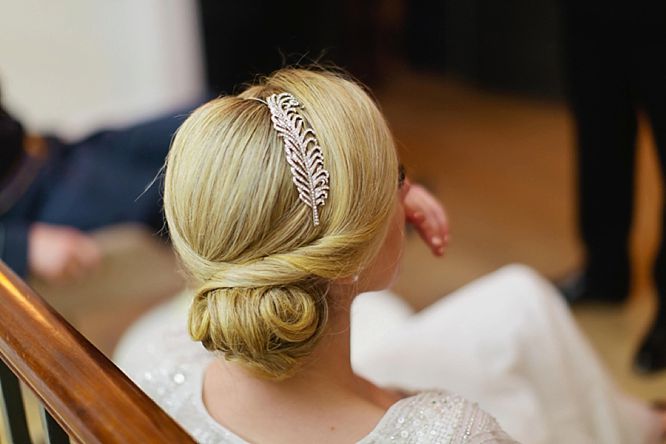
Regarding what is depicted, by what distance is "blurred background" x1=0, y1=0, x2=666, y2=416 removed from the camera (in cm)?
261

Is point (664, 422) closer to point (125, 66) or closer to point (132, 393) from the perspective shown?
point (132, 393)

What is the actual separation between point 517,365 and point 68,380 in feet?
2.91

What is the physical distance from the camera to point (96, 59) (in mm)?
3484

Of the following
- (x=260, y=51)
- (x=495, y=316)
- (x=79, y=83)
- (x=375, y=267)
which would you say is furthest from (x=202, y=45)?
(x=375, y=267)

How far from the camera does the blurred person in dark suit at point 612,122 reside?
1897mm

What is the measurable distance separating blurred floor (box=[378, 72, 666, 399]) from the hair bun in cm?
139

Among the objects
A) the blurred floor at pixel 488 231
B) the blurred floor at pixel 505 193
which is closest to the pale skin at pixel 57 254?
the blurred floor at pixel 488 231

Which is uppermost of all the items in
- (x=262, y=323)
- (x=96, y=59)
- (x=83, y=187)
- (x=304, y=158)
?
(x=304, y=158)

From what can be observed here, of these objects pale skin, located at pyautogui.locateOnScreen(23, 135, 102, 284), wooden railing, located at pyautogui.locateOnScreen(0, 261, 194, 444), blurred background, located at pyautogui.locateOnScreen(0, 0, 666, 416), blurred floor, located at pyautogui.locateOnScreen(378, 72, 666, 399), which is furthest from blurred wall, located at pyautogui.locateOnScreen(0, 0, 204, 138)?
wooden railing, located at pyautogui.locateOnScreen(0, 261, 194, 444)

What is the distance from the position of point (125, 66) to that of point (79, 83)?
0.20m

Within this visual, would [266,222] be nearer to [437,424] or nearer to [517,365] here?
[437,424]

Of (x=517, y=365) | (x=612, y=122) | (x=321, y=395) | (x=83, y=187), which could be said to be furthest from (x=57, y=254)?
(x=612, y=122)

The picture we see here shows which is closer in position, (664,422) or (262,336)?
(262,336)

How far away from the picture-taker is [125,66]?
3539 millimetres
